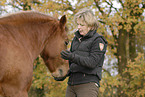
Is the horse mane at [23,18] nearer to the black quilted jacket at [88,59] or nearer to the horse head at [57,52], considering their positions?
the horse head at [57,52]

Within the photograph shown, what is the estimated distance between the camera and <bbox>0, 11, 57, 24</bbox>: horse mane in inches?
115

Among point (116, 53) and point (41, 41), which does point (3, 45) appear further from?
point (116, 53)

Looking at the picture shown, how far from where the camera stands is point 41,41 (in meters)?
3.27

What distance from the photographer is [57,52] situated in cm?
334

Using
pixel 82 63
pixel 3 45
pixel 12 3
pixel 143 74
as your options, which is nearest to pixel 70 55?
pixel 82 63

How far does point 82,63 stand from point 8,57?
3.36 ft

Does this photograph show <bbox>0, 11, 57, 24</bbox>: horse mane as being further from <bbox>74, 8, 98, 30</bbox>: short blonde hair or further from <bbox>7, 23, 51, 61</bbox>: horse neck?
<bbox>74, 8, 98, 30</bbox>: short blonde hair

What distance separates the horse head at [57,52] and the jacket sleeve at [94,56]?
0.68m

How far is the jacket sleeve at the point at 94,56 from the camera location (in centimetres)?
272

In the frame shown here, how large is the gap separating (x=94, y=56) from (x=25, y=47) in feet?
3.46

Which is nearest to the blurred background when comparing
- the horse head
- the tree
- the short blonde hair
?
the tree

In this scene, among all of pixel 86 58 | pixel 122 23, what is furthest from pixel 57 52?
pixel 122 23

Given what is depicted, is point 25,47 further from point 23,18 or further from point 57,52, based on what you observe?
point 57,52

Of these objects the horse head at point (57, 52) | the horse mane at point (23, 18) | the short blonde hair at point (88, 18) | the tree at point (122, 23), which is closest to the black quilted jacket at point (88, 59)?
the short blonde hair at point (88, 18)
